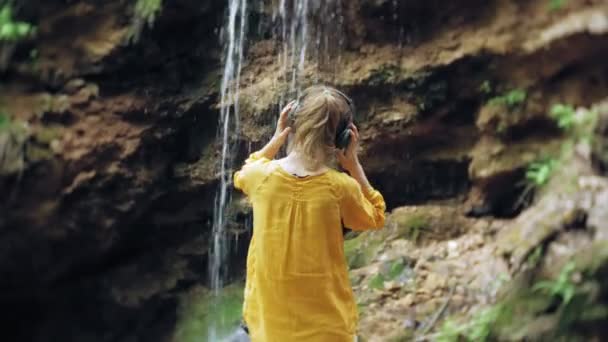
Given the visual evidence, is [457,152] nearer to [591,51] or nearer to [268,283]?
[591,51]

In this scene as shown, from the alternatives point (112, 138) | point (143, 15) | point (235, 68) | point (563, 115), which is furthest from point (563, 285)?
point (143, 15)

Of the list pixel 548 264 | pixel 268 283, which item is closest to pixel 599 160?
pixel 548 264

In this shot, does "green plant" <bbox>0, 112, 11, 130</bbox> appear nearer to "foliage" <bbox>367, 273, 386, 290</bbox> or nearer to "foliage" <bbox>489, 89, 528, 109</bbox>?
"foliage" <bbox>367, 273, 386, 290</bbox>

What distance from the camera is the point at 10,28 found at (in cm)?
626

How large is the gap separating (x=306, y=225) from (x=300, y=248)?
10 cm

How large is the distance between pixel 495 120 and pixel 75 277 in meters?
4.25

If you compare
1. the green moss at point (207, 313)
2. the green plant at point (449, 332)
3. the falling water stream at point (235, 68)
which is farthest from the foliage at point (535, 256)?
the falling water stream at point (235, 68)

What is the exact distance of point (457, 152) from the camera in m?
5.60

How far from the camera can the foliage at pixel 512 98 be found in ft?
16.8

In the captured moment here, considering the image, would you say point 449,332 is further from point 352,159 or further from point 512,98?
point 512,98

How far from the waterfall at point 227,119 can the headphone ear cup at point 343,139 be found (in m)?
3.18

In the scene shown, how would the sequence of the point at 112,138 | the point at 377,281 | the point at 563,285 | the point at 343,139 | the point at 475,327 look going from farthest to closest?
the point at 112,138 < the point at 377,281 < the point at 475,327 < the point at 563,285 < the point at 343,139

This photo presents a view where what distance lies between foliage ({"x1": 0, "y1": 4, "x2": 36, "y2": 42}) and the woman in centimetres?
409

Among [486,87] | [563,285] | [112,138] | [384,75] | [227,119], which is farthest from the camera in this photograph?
[112,138]
